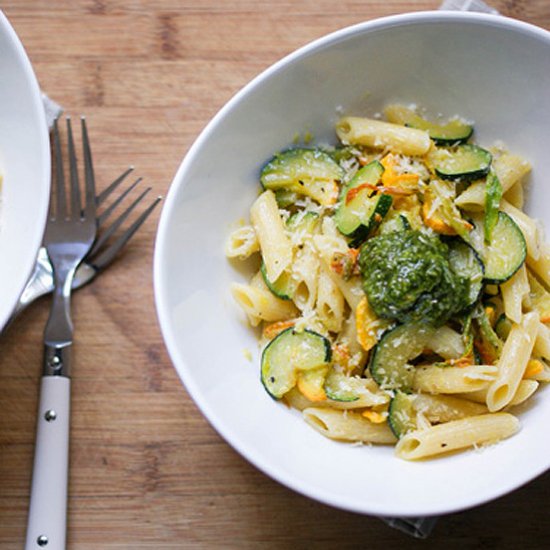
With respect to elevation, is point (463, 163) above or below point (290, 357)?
above

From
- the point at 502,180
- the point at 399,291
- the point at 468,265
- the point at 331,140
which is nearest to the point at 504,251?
the point at 468,265

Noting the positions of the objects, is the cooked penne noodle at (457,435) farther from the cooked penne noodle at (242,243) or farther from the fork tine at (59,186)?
the fork tine at (59,186)

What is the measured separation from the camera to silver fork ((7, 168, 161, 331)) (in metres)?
2.07

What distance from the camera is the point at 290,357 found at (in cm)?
174

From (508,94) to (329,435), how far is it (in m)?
0.93

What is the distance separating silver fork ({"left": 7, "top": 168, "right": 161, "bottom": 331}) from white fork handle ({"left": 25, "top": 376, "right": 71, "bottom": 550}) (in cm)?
23

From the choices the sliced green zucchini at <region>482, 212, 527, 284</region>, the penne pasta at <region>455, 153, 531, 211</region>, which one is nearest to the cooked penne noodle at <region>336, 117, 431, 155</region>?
the penne pasta at <region>455, 153, 531, 211</region>

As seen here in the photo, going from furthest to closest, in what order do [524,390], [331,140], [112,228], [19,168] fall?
[112,228], [331,140], [19,168], [524,390]

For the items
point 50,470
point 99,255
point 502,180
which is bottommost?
point 50,470

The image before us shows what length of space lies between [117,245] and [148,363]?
321mm

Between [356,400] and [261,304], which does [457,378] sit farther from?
[261,304]

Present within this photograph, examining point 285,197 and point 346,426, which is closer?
point 346,426

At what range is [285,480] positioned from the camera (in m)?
1.60

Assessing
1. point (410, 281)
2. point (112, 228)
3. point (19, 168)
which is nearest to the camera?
point (410, 281)
